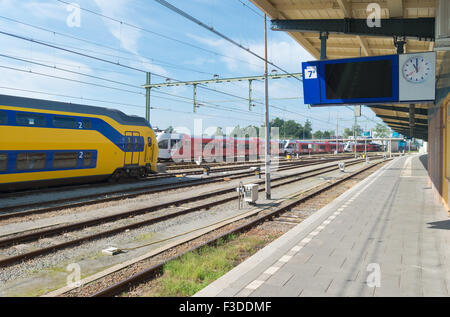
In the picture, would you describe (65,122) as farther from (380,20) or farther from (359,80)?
(380,20)

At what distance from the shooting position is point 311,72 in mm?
9977

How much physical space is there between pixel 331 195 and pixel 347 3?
9.97 m

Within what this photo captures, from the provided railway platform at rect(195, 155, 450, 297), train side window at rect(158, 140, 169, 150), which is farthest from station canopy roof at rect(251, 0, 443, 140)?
train side window at rect(158, 140, 169, 150)

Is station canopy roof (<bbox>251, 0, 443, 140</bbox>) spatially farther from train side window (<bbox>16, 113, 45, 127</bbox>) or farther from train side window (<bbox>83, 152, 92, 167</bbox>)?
train side window (<bbox>83, 152, 92, 167</bbox>)

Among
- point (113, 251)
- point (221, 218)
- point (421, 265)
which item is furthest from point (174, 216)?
point (421, 265)

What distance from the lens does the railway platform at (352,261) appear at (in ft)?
16.1

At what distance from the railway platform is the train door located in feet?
39.0

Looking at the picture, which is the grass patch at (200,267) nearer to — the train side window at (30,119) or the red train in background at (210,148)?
the train side window at (30,119)

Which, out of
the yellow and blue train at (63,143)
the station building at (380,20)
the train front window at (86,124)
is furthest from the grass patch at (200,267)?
the train front window at (86,124)

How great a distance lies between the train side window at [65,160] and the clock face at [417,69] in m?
13.8

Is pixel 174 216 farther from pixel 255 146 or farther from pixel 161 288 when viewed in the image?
pixel 255 146

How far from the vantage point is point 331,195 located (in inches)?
643

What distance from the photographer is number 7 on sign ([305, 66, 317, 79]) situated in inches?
392

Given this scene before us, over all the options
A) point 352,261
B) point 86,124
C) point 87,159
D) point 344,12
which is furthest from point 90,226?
point 344,12
